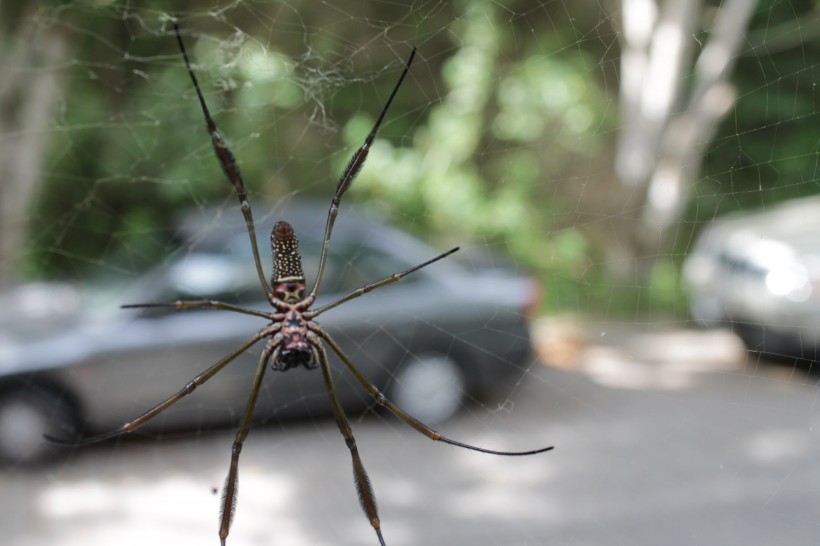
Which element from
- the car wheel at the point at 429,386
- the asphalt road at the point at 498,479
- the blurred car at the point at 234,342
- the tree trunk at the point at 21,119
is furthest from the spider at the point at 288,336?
the tree trunk at the point at 21,119

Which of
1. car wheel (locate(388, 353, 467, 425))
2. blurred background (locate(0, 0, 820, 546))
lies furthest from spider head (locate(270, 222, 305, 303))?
car wheel (locate(388, 353, 467, 425))

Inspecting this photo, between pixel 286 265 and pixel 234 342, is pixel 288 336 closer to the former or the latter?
pixel 286 265

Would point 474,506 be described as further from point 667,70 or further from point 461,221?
point 667,70

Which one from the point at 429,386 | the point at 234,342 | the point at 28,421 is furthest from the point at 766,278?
the point at 28,421

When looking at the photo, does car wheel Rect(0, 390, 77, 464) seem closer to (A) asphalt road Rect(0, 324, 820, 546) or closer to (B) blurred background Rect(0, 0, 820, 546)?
(B) blurred background Rect(0, 0, 820, 546)

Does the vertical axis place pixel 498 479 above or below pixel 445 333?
below

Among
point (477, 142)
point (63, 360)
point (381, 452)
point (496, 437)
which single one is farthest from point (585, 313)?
point (63, 360)
